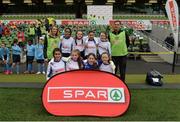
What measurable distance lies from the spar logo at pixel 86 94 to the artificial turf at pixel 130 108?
35 centimetres

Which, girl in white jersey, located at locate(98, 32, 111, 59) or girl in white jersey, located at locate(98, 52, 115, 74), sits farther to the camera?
girl in white jersey, located at locate(98, 32, 111, 59)

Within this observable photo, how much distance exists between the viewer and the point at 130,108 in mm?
9016

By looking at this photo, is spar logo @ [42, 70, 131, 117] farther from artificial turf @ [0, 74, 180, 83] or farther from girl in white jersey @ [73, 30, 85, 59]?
artificial turf @ [0, 74, 180, 83]

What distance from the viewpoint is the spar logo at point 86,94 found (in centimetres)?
827

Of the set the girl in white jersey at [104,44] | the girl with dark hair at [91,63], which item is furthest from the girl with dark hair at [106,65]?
the girl in white jersey at [104,44]

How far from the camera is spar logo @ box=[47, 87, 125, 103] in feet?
27.1

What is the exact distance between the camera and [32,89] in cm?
1129

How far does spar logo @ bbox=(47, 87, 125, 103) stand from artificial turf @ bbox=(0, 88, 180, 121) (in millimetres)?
349

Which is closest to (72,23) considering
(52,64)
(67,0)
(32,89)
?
(67,0)

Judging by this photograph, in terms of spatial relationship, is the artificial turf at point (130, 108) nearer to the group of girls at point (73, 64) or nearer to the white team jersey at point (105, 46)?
the group of girls at point (73, 64)

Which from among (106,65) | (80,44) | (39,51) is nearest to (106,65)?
(106,65)

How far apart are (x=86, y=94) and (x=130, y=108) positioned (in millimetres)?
1157

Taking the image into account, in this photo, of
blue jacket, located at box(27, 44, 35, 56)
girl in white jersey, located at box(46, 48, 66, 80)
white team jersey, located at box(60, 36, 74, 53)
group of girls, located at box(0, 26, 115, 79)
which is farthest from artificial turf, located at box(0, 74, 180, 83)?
girl in white jersey, located at box(46, 48, 66, 80)

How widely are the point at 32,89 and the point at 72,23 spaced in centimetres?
2044
